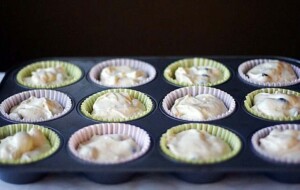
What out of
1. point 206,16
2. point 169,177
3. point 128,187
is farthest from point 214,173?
point 206,16

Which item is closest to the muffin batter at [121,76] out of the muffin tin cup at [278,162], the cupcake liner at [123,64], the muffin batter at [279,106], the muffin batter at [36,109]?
the cupcake liner at [123,64]

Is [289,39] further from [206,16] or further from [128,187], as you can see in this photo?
[128,187]

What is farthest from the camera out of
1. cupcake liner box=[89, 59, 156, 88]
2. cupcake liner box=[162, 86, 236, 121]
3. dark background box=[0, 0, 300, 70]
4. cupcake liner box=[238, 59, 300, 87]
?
dark background box=[0, 0, 300, 70]

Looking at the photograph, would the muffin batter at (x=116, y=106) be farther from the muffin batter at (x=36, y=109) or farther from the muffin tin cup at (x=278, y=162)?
the muffin tin cup at (x=278, y=162)

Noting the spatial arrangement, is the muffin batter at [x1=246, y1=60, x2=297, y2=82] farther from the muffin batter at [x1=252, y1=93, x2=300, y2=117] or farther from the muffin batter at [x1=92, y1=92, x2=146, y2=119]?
the muffin batter at [x1=92, y1=92, x2=146, y2=119]

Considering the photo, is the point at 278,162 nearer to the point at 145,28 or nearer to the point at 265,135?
the point at 265,135

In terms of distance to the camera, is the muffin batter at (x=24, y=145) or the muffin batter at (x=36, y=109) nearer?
the muffin batter at (x=24, y=145)

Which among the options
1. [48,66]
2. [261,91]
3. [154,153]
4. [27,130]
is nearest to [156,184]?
[154,153]

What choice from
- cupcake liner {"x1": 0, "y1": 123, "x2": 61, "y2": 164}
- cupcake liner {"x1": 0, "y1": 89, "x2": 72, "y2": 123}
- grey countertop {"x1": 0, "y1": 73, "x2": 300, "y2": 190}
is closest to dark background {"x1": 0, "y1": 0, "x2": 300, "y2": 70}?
cupcake liner {"x1": 0, "y1": 89, "x2": 72, "y2": 123}
